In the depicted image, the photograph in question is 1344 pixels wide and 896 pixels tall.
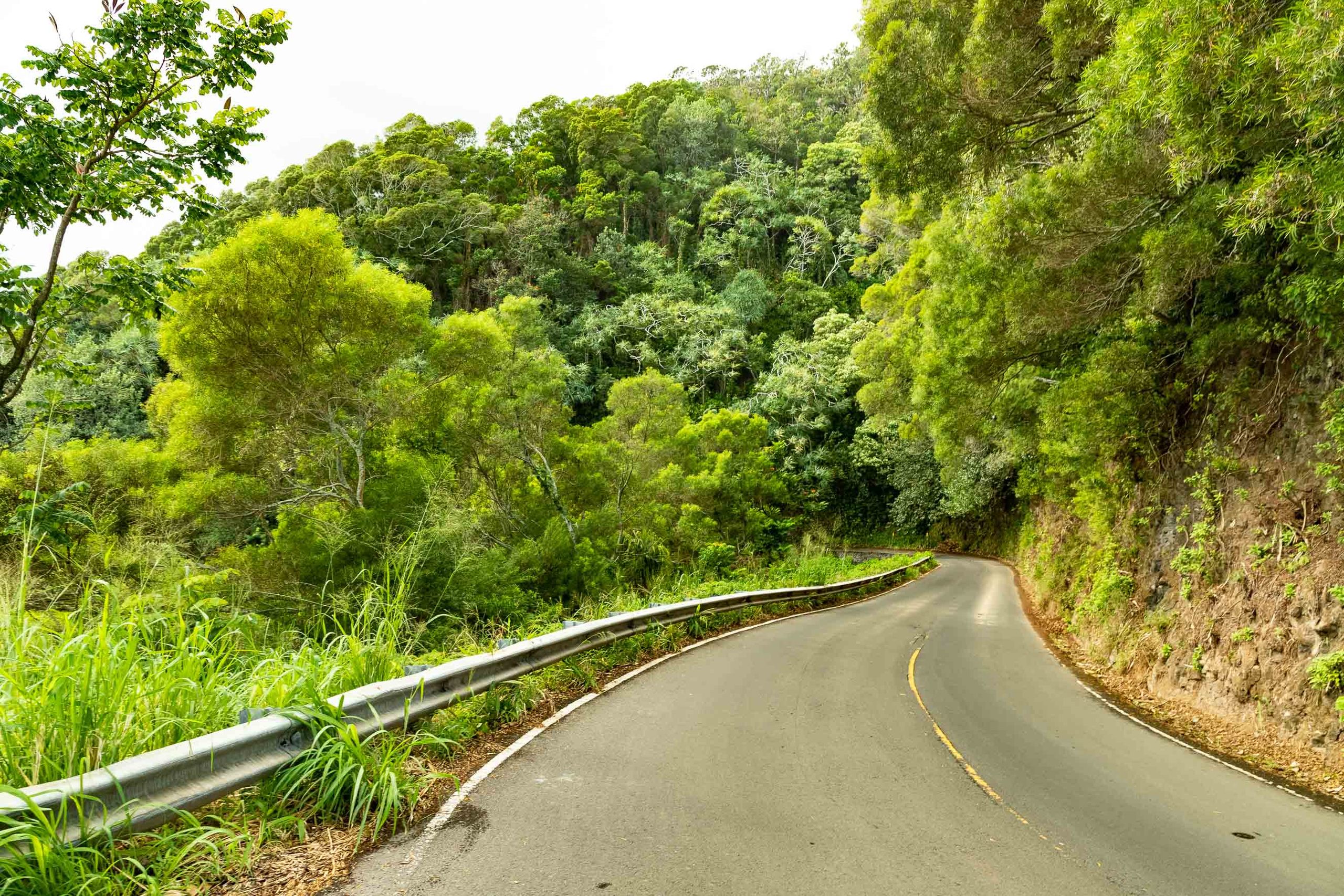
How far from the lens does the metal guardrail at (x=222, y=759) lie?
2326 mm

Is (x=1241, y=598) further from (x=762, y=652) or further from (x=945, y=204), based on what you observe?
(x=945, y=204)

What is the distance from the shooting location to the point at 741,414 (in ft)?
92.8

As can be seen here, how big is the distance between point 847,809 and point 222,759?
3.48 m

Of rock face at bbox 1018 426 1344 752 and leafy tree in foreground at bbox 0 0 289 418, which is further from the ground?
leafy tree in foreground at bbox 0 0 289 418

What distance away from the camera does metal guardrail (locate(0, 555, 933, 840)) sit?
7.63 feet

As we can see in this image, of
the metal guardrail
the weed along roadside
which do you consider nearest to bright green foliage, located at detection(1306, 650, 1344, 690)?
the weed along roadside

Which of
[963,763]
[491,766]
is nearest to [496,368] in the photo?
[491,766]

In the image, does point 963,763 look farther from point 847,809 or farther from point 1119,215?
A: point 1119,215

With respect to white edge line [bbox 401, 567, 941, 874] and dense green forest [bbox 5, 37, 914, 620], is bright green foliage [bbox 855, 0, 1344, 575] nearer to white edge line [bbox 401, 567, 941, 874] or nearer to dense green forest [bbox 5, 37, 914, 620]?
white edge line [bbox 401, 567, 941, 874]

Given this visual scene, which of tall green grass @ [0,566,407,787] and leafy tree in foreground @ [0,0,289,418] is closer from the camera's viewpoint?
tall green grass @ [0,566,407,787]

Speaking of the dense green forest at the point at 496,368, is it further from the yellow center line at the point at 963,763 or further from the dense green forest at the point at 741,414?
the yellow center line at the point at 963,763

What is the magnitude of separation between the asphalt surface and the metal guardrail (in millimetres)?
673

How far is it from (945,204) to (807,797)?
38.2ft

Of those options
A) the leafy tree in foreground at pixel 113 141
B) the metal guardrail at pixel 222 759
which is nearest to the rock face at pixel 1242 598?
the metal guardrail at pixel 222 759
